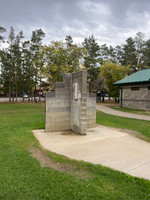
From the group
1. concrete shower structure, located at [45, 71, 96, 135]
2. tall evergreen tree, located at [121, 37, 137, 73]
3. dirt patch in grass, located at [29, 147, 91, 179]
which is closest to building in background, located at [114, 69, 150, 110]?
concrete shower structure, located at [45, 71, 96, 135]

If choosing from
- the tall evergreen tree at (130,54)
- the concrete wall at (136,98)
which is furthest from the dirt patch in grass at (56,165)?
the tall evergreen tree at (130,54)

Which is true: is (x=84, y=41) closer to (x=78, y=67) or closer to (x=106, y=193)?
(x=78, y=67)

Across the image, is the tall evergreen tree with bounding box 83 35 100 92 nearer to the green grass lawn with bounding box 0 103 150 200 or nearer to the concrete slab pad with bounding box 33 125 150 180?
the concrete slab pad with bounding box 33 125 150 180

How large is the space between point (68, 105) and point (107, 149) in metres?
3.43

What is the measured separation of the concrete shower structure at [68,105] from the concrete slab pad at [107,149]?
31.3 inches

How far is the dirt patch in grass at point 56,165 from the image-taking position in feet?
11.4

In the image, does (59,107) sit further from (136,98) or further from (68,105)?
(136,98)

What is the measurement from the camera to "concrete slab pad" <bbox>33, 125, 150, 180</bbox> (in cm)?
386

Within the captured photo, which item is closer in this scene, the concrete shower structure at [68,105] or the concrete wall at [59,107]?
the concrete shower structure at [68,105]

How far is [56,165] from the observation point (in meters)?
3.87

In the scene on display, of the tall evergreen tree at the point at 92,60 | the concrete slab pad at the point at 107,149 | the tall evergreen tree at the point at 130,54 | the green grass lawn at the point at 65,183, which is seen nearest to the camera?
the green grass lawn at the point at 65,183

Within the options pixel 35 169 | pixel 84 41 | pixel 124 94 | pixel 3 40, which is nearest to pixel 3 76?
pixel 3 40

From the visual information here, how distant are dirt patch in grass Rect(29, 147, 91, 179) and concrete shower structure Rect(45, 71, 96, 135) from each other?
264 centimetres

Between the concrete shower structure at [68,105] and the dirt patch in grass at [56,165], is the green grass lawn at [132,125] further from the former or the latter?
the dirt patch in grass at [56,165]
